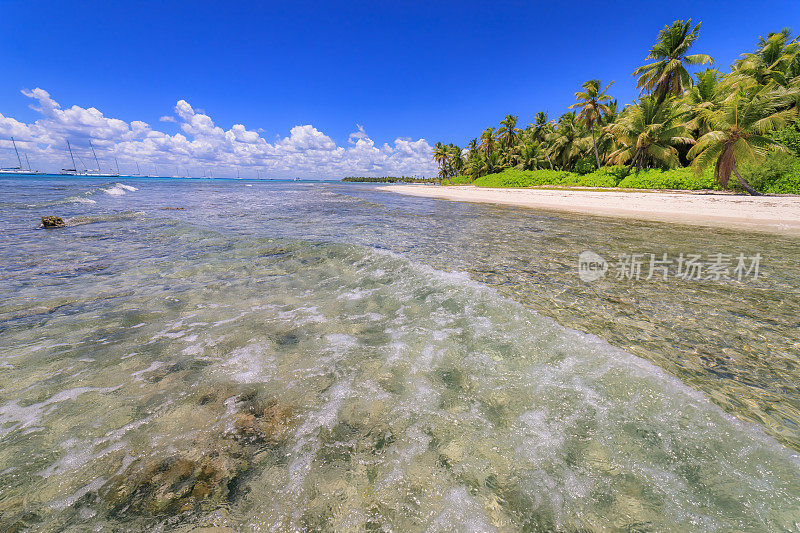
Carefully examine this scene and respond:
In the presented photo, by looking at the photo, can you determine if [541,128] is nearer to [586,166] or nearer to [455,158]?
[586,166]

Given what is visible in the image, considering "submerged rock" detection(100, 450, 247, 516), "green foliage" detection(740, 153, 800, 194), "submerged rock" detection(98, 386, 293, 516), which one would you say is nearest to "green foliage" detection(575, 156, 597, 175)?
"green foliage" detection(740, 153, 800, 194)

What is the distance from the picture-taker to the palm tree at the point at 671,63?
34.2 m

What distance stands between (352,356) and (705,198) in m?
29.1

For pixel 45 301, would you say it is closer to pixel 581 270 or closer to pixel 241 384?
pixel 241 384

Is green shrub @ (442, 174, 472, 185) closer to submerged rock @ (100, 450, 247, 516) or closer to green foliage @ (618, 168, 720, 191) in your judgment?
green foliage @ (618, 168, 720, 191)

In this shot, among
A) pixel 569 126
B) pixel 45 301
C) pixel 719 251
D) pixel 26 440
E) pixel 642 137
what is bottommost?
pixel 719 251

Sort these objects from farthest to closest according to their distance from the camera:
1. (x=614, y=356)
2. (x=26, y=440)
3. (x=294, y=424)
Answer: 1. (x=614, y=356)
2. (x=294, y=424)
3. (x=26, y=440)

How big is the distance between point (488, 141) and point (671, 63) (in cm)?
3669

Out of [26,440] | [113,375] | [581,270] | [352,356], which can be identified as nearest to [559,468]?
[352,356]

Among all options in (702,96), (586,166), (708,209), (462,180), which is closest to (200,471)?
(708,209)

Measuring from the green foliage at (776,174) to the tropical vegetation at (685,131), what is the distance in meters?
0.05

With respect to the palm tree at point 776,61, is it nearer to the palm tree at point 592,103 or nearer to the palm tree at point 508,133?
the palm tree at point 592,103

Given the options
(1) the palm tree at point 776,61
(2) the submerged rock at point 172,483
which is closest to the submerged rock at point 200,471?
(2) the submerged rock at point 172,483

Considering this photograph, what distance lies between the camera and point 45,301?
16.4ft
